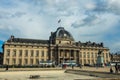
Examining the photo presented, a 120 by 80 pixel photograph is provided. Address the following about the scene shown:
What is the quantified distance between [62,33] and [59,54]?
39.3ft

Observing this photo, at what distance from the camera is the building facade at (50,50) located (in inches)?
3474

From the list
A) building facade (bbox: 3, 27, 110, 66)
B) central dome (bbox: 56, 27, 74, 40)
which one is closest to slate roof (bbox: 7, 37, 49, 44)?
building facade (bbox: 3, 27, 110, 66)

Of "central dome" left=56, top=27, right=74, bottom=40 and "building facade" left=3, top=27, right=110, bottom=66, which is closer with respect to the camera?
"building facade" left=3, top=27, right=110, bottom=66

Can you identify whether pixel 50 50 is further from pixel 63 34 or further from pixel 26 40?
pixel 26 40

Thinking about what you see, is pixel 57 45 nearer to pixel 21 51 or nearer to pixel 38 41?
pixel 38 41

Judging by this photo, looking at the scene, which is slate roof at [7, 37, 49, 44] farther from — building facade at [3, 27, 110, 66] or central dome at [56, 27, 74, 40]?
central dome at [56, 27, 74, 40]

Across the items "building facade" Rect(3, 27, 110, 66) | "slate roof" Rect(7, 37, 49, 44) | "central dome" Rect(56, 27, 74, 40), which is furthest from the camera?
"central dome" Rect(56, 27, 74, 40)

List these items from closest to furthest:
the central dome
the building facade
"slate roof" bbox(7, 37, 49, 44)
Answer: the building facade
"slate roof" bbox(7, 37, 49, 44)
the central dome

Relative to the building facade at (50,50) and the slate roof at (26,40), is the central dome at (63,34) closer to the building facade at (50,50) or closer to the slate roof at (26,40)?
the building facade at (50,50)

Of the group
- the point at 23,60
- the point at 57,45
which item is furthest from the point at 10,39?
the point at 57,45

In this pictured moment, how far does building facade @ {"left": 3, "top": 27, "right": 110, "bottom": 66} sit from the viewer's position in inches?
3474

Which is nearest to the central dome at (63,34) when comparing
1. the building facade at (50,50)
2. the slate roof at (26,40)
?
the building facade at (50,50)

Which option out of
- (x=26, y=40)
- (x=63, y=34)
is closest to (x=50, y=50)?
(x=63, y=34)

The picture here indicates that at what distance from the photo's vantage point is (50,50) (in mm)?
95688
